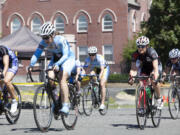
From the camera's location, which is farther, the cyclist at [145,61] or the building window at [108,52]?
the building window at [108,52]

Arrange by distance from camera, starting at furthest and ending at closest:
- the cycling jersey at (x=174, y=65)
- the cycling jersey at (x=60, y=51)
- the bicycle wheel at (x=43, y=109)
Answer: the cycling jersey at (x=174, y=65)
the cycling jersey at (x=60, y=51)
the bicycle wheel at (x=43, y=109)

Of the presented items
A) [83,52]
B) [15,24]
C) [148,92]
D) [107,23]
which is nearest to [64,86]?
[148,92]

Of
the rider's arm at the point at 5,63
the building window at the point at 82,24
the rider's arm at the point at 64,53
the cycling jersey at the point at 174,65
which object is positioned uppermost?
the building window at the point at 82,24

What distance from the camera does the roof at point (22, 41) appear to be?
2147 centimetres

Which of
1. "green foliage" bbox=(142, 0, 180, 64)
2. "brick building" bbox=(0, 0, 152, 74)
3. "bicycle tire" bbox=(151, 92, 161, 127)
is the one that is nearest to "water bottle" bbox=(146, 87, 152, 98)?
"bicycle tire" bbox=(151, 92, 161, 127)

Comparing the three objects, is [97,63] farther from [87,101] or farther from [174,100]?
[174,100]

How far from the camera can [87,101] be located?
15453mm

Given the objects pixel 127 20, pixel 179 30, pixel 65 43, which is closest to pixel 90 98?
pixel 65 43

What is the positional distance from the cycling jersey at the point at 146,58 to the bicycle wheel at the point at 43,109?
2184 mm

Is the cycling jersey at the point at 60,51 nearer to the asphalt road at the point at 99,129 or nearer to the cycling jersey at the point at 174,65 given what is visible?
the asphalt road at the point at 99,129

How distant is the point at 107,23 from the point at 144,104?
148 feet

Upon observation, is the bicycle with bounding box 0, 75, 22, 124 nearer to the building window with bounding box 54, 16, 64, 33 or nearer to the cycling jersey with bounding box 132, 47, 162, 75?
the cycling jersey with bounding box 132, 47, 162, 75

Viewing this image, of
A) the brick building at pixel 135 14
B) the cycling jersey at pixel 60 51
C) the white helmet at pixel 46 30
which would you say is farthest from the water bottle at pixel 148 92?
the brick building at pixel 135 14

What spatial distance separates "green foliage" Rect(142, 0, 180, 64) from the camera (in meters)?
46.5
